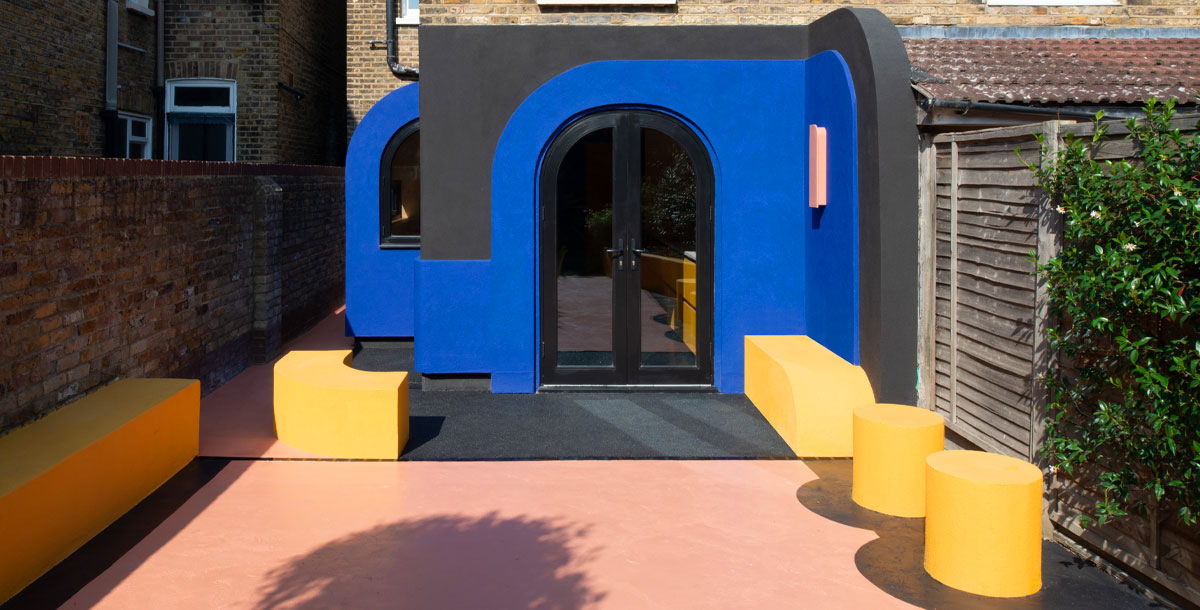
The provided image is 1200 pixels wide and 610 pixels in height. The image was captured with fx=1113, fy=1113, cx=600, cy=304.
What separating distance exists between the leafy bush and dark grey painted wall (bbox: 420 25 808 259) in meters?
4.91

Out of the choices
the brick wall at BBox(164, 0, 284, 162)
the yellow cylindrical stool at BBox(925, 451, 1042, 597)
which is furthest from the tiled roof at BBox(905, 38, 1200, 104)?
the brick wall at BBox(164, 0, 284, 162)

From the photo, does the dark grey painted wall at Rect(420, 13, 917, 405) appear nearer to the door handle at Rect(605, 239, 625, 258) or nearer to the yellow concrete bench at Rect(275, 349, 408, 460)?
the door handle at Rect(605, 239, 625, 258)

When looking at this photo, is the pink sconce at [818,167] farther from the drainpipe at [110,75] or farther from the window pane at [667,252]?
the drainpipe at [110,75]

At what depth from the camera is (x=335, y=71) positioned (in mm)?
21766

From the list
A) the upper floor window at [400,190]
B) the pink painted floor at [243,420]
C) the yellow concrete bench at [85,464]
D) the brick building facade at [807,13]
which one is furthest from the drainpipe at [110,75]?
Answer: the yellow concrete bench at [85,464]

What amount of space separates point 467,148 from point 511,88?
0.68m

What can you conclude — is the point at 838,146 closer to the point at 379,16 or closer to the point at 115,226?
the point at 115,226

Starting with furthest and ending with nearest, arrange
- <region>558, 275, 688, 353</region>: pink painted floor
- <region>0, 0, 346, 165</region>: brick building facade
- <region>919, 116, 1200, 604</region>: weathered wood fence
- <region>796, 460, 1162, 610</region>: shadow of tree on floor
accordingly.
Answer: <region>0, 0, 346, 165</region>: brick building facade → <region>558, 275, 688, 353</region>: pink painted floor → <region>919, 116, 1200, 604</region>: weathered wood fence → <region>796, 460, 1162, 610</region>: shadow of tree on floor

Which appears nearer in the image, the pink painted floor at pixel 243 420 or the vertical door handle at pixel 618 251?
the pink painted floor at pixel 243 420

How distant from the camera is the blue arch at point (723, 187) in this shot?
10.1 m

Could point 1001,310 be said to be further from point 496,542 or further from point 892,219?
point 496,542

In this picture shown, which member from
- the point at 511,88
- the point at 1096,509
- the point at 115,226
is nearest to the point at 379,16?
the point at 511,88

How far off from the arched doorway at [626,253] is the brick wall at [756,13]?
1062 millimetres

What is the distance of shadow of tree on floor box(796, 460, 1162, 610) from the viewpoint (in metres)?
5.20
